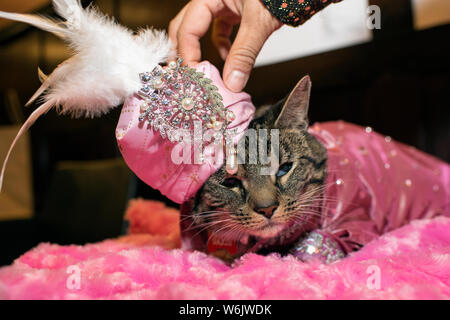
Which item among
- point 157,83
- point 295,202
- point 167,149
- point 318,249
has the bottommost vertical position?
point 318,249

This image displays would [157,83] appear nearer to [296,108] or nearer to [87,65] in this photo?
[87,65]

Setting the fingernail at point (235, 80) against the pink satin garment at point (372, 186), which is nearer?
the fingernail at point (235, 80)

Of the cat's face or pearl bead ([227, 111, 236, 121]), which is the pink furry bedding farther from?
pearl bead ([227, 111, 236, 121])

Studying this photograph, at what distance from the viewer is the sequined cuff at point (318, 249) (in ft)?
2.41

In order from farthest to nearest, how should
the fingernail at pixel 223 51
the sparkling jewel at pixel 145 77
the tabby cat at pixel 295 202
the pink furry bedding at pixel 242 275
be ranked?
the fingernail at pixel 223 51
the tabby cat at pixel 295 202
the sparkling jewel at pixel 145 77
the pink furry bedding at pixel 242 275

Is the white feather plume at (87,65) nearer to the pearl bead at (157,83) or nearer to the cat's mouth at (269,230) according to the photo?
the pearl bead at (157,83)

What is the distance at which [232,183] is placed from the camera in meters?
0.73

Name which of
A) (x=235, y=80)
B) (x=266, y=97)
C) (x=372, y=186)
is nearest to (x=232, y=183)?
(x=235, y=80)

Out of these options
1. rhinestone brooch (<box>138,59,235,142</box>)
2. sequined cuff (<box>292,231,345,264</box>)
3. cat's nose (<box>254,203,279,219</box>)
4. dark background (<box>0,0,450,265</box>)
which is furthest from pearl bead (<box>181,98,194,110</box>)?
sequined cuff (<box>292,231,345,264</box>)

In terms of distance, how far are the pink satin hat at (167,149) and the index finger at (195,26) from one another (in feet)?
0.30

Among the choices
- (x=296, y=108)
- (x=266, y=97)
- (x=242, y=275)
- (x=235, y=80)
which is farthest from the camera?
(x=266, y=97)

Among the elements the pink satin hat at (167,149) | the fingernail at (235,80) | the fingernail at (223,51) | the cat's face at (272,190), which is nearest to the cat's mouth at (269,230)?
the cat's face at (272,190)

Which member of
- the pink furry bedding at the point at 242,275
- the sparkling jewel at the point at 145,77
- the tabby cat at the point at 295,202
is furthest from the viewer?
the tabby cat at the point at 295,202

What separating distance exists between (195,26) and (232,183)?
1.09 ft
